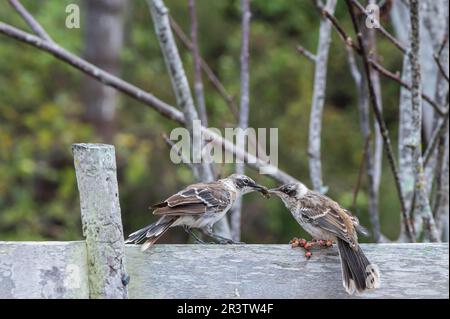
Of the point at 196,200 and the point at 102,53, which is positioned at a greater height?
the point at 102,53

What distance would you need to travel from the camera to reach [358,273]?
10.4 ft

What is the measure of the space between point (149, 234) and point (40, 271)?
1.81 ft

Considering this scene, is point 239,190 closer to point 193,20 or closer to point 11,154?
point 193,20

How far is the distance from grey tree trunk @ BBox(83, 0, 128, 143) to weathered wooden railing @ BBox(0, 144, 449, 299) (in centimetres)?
903

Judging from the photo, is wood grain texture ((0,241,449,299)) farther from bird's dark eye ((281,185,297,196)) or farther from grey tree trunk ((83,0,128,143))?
grey tree trunk ((83,0,128,143))

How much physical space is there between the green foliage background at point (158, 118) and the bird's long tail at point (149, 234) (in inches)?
195

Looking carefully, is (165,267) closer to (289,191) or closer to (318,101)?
(289,191)

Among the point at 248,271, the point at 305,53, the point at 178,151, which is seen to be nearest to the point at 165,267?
the point at 248,271

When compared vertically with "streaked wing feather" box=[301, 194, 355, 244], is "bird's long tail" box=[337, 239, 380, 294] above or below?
below

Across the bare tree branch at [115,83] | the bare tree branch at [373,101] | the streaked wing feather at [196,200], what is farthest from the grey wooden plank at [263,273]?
the bare tree branch at [115,83]

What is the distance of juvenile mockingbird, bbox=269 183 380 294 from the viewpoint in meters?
3.20

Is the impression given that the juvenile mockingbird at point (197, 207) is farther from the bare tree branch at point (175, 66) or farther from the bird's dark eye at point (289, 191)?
the bare tree branch at point (175, 66)

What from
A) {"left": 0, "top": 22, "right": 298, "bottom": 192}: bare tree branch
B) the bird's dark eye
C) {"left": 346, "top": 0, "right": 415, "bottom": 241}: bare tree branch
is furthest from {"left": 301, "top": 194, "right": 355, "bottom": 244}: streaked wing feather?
{"left": 0, "top": 22, "right": 298, "bottom": 192}: bare tree branch

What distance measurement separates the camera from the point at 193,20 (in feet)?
17.1
